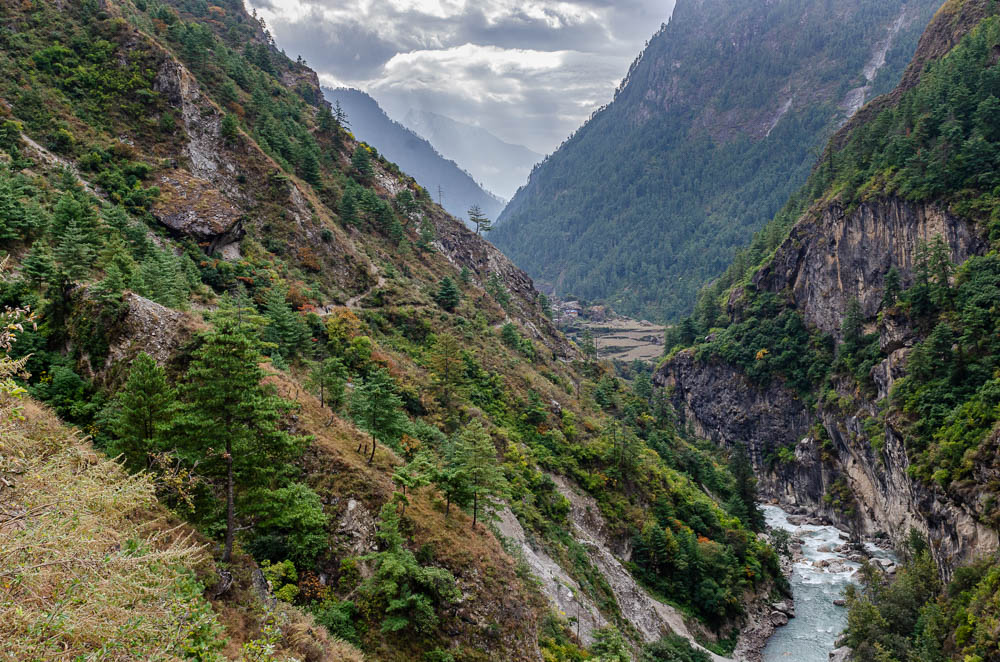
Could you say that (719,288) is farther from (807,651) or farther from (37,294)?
(37,294)

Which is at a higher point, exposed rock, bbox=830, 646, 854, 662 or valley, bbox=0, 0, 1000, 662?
valley, bbox=0, 0, 1000, 662

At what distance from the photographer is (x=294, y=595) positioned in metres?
17.8

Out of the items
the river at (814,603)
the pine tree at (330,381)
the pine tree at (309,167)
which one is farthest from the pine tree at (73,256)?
the river at (814,603)

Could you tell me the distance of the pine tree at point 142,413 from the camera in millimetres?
15242

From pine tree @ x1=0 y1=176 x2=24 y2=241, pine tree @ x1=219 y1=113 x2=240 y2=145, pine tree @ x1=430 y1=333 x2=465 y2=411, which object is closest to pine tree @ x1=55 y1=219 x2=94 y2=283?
pine tree @ x1=0 y1=176 x2=24 y2=241

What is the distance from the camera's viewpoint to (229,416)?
620 inches

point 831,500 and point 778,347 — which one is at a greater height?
point 778,347

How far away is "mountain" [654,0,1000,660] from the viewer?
43500mm

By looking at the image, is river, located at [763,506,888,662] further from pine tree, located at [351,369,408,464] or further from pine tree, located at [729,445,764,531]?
pine tree, located at [351,369,408,464]

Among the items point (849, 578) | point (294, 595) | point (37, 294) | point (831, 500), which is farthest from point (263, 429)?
point (831, 500)

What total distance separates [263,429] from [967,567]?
2184 inches

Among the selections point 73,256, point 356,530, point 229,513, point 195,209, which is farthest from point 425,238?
point 229,513

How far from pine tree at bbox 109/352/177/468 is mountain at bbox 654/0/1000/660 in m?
50.7

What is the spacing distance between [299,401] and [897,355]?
75.7 metres
